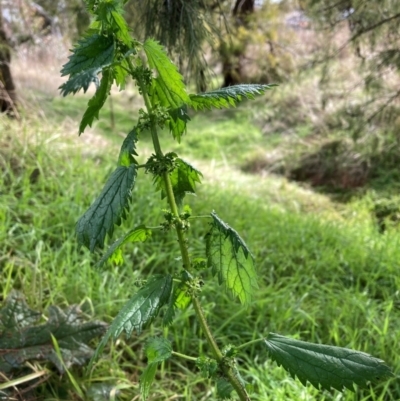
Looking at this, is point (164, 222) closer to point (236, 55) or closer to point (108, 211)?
point (108, 211)

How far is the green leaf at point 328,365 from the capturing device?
30.2 inches

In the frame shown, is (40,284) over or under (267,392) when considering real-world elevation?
over

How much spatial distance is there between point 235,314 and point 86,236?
1.12 metres

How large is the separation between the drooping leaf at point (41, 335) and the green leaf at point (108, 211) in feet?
2.48

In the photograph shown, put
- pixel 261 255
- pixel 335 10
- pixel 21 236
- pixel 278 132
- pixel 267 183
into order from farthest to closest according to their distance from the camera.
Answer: pixel 278 132, pixel 267 183, pixel 335 10, pixel 261 255, pixel 21 236

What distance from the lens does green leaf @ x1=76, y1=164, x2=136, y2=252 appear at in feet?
2.36

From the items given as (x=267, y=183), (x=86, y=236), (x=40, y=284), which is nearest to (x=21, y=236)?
(x=40, y=284)

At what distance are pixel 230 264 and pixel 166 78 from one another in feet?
1.20

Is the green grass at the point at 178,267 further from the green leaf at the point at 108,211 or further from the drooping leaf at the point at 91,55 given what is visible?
the drooping leaf at the point at 91,55

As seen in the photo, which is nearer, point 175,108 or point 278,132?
point 175,108

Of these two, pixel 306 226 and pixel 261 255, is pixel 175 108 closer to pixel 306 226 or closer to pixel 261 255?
pixel 261 255

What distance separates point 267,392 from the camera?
146 centimetres

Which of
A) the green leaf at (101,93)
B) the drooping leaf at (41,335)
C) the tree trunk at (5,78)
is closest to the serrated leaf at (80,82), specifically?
the green leaf at (101,93)

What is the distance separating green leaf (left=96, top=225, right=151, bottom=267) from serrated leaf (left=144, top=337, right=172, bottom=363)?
→ 0.60 ft
